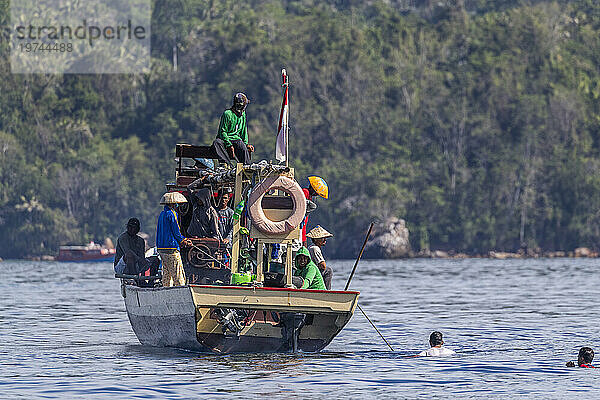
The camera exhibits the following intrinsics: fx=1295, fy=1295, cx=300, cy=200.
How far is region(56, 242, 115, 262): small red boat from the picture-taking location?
82.8 metres

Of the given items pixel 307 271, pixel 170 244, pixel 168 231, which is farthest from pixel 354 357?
pixel 168 231

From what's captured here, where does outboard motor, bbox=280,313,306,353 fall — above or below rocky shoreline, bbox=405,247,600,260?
below

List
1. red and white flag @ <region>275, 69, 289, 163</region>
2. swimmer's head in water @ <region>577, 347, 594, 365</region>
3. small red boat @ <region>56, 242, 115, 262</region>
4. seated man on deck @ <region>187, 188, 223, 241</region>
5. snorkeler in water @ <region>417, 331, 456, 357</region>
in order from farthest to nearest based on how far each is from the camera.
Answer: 1. small red boat @ <region>56, 242, 115, 262</region>
2. seated man on deck @ <region>187, 188, 223, 241</region>
3. snorkeler in water @ <region>417, 331, 456, 357</region>
4. red and white flag @ <region>275, 69, 289, 163</region>
5. swimmer's head in water @ <region>577, 347, 594, 365</region>

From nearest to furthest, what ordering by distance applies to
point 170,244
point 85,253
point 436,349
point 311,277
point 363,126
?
point 311,277, point 170,244, point 436,349, point 85,253, point 363,126

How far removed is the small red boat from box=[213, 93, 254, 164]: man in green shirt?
2383 inches

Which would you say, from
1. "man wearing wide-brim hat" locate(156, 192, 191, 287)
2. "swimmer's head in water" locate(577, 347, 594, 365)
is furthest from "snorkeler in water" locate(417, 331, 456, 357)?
"man wearing wide-brim hat" locate(156, 192, 191, 287)

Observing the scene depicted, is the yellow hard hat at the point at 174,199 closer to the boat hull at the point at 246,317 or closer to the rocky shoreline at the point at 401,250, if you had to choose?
the boat hull at the point at 246,317

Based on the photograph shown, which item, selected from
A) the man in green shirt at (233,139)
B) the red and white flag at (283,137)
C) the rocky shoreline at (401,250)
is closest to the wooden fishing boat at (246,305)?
the red and white flag at (283,137)

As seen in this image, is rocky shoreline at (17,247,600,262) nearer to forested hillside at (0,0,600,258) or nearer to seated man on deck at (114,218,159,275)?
forested hillside at (0,0,600,258)

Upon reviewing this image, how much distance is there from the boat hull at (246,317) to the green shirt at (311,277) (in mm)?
473

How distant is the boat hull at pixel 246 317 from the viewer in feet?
64.6

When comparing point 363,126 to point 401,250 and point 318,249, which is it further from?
point 318,249

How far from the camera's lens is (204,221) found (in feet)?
71.7

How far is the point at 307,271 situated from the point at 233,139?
2.94 metres
